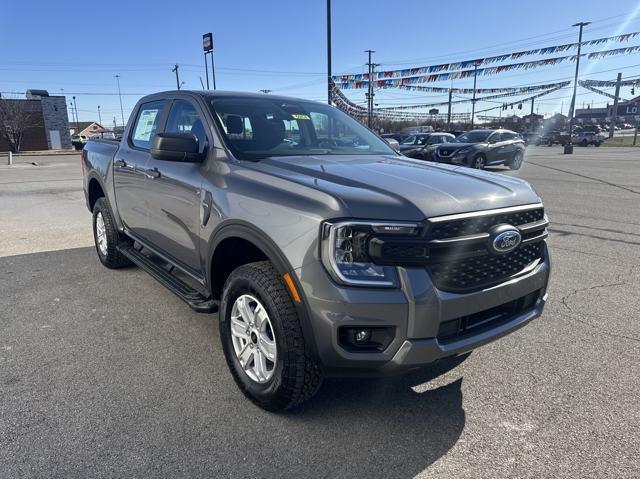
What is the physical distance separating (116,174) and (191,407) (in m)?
2.93

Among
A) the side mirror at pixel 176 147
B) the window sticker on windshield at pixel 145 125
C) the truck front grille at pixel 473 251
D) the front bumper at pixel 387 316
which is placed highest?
the window sticker on windshield at pixel 145 125

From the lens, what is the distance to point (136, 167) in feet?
13.8

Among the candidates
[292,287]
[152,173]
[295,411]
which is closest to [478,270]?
[292,287]

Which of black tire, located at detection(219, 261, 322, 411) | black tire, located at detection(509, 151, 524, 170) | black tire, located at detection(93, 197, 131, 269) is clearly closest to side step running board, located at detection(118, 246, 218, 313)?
black tire, located at detection(93, 197, 131, 269)

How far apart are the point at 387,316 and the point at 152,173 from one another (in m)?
2.59

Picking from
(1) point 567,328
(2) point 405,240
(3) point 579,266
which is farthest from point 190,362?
(3) point 579,266

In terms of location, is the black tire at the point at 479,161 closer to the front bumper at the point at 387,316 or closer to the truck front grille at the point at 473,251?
the truck front grille at the point at 473,251

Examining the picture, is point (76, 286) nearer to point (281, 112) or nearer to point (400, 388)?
point (281, 112)

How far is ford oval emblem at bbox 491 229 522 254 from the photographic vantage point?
2.38m

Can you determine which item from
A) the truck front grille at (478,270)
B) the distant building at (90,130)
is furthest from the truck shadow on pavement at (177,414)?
the distant building at (90,130)

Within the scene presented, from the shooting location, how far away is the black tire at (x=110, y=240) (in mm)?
5039

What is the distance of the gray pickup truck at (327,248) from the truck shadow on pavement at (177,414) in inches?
9.1

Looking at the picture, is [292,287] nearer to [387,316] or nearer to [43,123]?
[387,316]

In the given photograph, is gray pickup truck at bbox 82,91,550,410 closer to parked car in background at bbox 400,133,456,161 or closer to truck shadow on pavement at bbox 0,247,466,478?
truck shadow on pavement at bbox 0,247,466,478
